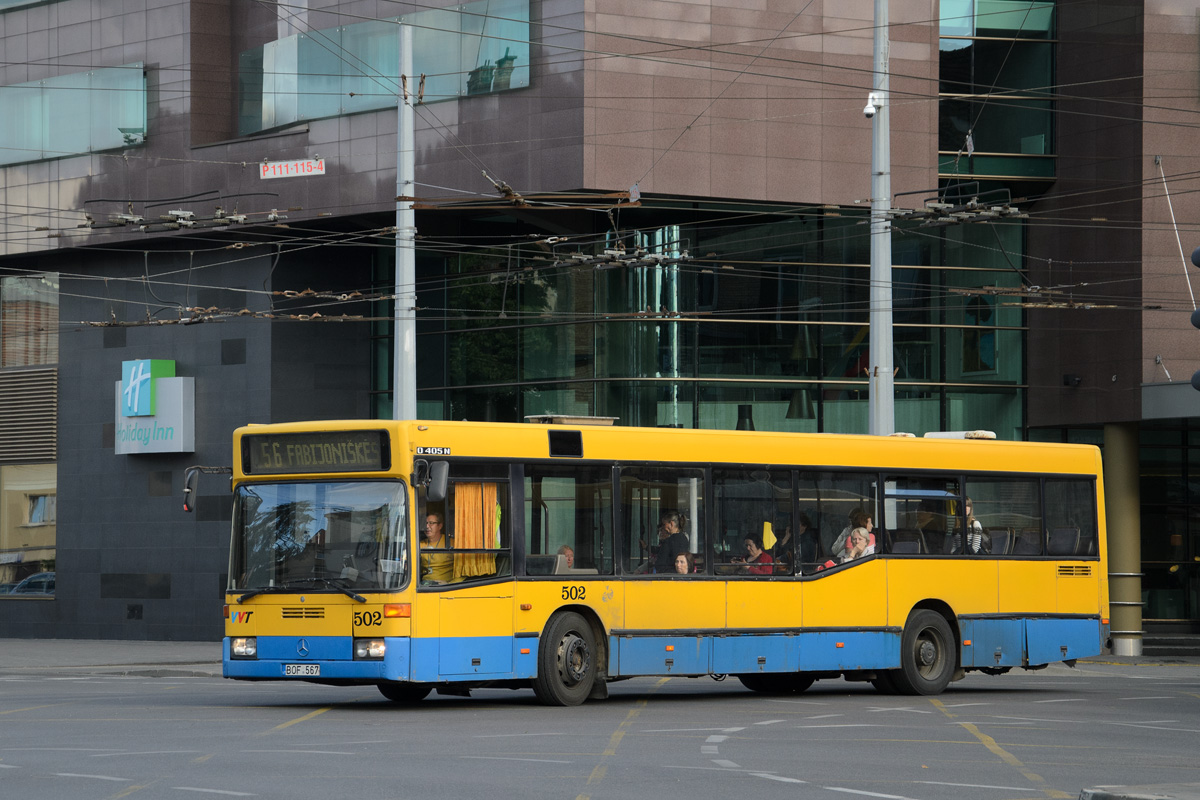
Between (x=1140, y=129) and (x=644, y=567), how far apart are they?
1802 centimetres

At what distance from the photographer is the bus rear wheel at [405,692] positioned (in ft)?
56.1

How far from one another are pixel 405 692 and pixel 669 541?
10.2ft

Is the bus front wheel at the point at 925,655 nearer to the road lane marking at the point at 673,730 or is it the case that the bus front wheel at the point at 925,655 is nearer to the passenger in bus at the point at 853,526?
the passenger in bus at the point at 853,526

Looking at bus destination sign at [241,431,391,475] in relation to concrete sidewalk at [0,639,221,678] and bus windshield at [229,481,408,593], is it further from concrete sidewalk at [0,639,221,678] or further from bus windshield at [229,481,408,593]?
concrete sidewalk at [0,639,221,678]

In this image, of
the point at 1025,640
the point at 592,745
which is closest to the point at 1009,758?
the point at 592,745

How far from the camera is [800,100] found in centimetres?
3062

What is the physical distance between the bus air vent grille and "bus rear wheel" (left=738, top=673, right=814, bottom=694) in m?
5.95

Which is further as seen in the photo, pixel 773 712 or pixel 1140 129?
pixel 1140 129

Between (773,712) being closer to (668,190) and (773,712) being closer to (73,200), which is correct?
(668,190)

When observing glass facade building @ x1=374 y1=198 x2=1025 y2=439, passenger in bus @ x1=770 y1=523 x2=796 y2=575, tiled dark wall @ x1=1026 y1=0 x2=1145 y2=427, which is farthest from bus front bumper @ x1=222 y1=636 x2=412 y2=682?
tiled dark wall @ x1=1026 y1=0 x2=1145 y2=427

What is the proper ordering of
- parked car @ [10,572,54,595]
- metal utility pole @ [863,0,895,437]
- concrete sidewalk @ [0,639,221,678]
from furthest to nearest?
1. parked car @ [10,572,54,595]
2. concrete sidewalk @ [0,639,221,678]
3. metal utility pole @ [863,0,895,437]

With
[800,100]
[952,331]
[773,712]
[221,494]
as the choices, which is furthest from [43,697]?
[952,331]

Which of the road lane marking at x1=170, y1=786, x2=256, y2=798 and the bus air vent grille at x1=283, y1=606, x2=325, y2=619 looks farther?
the bus air vent grille at x1=283, y1=606, x2=325, y2=619

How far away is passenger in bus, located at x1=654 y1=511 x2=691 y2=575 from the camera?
17172 mm
